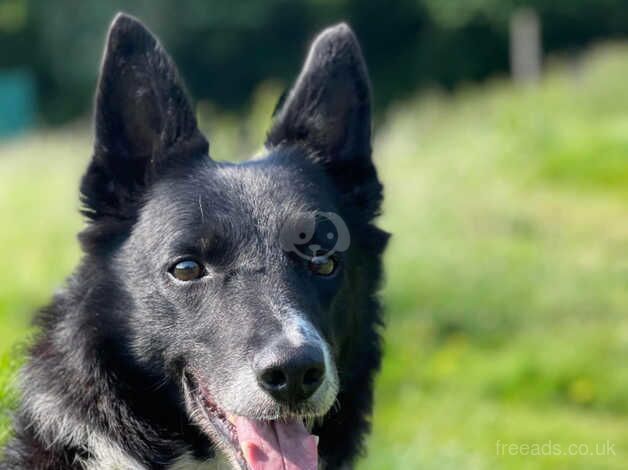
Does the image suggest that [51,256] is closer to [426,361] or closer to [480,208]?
[426,361]

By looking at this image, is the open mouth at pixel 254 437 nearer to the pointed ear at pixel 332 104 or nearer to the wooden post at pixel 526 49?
the pointed ear at pixel 332 104

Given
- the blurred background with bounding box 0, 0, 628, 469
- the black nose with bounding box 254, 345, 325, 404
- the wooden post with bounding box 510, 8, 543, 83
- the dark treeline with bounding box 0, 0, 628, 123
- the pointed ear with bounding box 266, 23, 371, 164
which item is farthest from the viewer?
the dark treeline with bounding box 0, 0, 628, 123

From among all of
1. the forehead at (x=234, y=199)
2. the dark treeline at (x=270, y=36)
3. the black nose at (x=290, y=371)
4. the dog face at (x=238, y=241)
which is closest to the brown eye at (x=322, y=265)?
the dog face at (x=238, y=241)

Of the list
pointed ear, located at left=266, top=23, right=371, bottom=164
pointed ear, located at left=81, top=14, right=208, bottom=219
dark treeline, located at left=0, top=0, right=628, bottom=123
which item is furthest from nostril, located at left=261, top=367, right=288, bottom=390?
dark treeline, located at left=0, top=0, right=628, bottom=123

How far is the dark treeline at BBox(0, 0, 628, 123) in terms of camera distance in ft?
122

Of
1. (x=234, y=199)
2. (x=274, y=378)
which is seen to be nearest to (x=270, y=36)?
(x=234, y=199)

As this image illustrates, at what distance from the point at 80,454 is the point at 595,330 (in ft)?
21.3

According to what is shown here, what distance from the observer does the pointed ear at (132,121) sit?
13.7ft

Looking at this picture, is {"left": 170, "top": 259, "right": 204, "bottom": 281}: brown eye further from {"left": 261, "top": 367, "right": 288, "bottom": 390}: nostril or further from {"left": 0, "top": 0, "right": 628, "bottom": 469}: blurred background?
{"left": 0, "top": 0, "right": 628, "bottom": 469}: blurred background

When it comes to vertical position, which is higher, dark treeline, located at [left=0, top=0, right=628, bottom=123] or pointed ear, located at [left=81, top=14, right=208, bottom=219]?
pointed ear, located at [left=81, top=14, right=208, bottom=219]

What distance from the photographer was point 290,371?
364 cm

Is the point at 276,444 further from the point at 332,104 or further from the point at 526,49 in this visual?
the point at 526,49

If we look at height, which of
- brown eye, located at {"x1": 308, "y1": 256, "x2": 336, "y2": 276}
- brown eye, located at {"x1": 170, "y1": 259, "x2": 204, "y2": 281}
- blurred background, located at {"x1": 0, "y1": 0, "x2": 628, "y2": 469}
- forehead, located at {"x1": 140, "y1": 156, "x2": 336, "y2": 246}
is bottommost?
blurred background, located at {"x1": 0, "y1": 0, "x2": 628, "y2": 469}

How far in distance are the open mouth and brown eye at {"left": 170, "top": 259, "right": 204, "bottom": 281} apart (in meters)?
0.38
